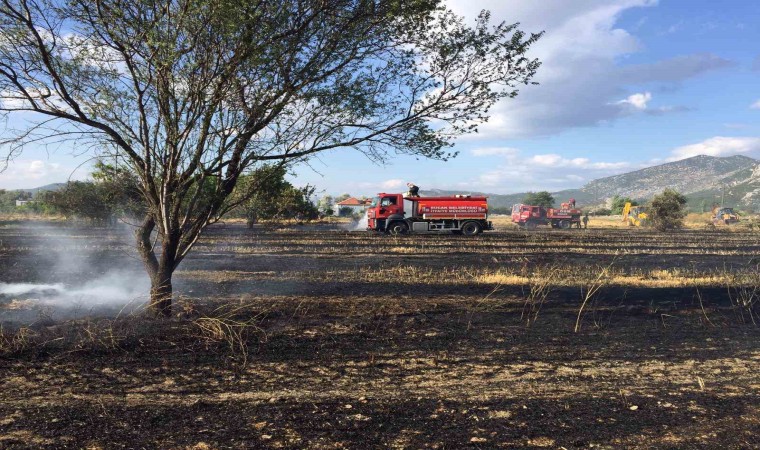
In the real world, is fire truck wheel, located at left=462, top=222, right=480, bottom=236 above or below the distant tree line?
below

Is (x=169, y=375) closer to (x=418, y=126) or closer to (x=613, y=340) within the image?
(x=418, y=126)

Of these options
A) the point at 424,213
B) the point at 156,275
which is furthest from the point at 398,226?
the point at 156,275

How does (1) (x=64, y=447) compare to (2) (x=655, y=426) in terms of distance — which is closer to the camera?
(1) (x=64, y=447)

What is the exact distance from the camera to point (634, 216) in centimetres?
4984

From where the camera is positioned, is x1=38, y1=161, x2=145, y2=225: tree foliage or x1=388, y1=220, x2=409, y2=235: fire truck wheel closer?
x1=38, y1=161, x2=145, y2=225: tree foliage

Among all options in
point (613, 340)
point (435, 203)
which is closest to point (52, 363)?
point (613, 340)

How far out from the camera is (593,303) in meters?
8.74

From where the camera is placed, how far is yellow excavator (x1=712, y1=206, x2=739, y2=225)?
53281mm

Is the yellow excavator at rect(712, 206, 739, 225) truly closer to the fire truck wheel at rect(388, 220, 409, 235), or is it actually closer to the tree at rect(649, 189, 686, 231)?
the tree at rect(649, 189, 686, 231)

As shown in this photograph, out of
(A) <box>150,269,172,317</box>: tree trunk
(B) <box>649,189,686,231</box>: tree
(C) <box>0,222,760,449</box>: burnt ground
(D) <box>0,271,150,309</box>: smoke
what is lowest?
(C) <box>0,222,760,449</box>: burnt ground

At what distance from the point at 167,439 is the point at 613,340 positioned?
5733 millimetres

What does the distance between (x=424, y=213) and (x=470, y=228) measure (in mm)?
3341

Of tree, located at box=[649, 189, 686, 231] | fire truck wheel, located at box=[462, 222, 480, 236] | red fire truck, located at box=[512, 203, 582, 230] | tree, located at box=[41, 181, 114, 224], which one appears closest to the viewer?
tree, located at box=[41, 181, 114, 224]

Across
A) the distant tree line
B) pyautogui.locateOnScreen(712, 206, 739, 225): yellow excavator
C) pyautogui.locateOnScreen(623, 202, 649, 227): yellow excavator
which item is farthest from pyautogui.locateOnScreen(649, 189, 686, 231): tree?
the distant tree line
